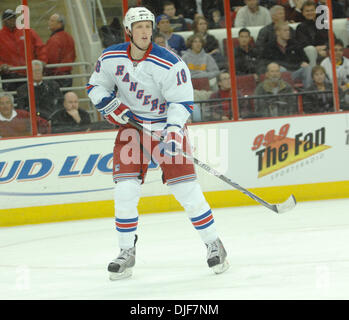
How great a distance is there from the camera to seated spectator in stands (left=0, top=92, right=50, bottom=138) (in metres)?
6.21

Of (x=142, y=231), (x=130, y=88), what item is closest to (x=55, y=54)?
(x=142, y=231)

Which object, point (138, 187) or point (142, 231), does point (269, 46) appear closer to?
point (142, 231)

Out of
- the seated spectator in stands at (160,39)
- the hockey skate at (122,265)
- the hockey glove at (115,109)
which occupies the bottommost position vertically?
the hockey skate at (122,265)

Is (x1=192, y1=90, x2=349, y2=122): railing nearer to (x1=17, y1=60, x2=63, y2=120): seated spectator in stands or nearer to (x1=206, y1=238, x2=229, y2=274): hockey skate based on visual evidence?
(x1=17, y1=60, x2=63, y2=120): seated spectator in stands

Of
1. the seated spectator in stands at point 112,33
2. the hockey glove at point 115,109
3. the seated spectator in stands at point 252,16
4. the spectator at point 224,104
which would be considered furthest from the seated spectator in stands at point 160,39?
the hockey glove at point 115,109

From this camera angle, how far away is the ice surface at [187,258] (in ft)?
10.9

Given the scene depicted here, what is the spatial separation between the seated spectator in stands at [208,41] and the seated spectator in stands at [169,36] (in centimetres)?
18

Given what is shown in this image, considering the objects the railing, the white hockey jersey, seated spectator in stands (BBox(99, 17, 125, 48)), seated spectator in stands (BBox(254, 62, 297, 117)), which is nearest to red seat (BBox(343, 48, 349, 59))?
the railing

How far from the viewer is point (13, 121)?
6.24m

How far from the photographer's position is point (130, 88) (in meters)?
3.78

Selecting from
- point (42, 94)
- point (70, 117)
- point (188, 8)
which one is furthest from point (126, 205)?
point (188, 8)

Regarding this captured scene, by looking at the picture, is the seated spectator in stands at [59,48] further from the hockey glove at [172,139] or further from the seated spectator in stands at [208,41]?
the hockey glove at [172,139]
